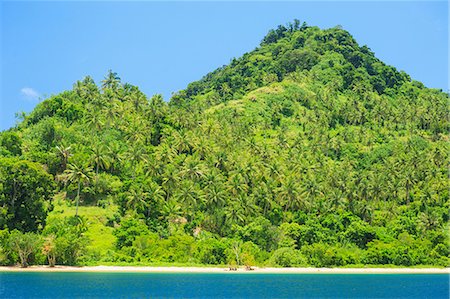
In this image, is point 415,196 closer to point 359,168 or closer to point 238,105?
point 359,168

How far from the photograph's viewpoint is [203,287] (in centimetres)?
6022

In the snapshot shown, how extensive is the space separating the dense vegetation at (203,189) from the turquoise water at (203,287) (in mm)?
14419

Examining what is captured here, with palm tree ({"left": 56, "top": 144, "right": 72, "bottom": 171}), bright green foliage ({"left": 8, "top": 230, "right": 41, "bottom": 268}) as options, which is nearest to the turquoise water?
bright green foliage ({"left": 8, "top": 230, "right": 41, "bottom": 268})

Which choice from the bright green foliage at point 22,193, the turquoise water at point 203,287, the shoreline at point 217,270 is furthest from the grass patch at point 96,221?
the turquoise water at point 203,287

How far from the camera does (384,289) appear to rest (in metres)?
63.0

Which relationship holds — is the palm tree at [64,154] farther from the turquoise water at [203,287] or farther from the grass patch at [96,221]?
the turquoise water at [203,287]

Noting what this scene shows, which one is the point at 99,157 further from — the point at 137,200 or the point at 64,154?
the point at 137,200

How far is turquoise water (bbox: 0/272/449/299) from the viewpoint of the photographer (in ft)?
172

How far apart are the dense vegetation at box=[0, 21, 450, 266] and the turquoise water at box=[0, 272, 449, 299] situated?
14419 millimetres

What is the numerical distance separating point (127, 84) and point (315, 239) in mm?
82944

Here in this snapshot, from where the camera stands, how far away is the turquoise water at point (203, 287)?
52.4 m

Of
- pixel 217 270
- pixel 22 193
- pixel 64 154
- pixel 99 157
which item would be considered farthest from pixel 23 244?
pixel 64 154

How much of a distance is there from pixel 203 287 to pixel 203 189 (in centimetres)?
5172

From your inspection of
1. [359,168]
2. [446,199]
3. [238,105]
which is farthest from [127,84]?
[446,199]
